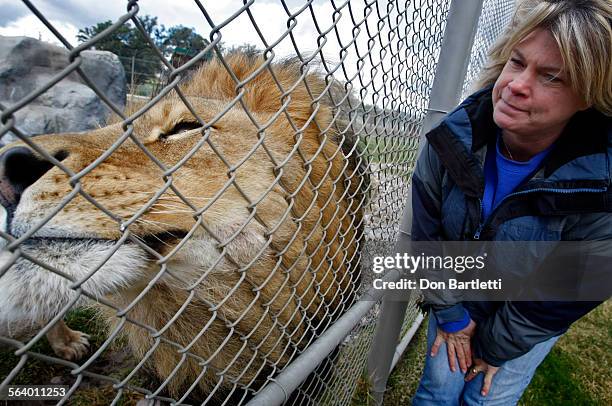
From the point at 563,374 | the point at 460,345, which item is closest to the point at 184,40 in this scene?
the point at 460,345

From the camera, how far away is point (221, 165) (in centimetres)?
152

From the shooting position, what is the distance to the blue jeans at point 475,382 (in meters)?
2.09

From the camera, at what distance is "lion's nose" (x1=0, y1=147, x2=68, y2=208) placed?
3.10ft

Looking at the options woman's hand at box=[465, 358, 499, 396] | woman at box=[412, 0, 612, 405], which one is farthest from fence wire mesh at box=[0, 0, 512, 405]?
woman's hand at box=[465, 358, 499, 396]

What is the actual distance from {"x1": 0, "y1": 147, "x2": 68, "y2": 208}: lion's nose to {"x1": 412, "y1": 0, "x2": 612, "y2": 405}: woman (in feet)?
4.81

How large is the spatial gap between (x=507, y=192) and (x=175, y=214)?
140 cm

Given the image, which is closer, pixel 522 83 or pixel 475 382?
pixel 522 83

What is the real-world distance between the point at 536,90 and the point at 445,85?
76 centimetres

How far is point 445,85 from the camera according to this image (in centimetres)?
215

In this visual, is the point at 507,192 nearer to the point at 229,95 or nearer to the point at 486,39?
the point at 229,95

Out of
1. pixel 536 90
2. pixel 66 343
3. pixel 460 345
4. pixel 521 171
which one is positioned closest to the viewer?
pixel 536 90

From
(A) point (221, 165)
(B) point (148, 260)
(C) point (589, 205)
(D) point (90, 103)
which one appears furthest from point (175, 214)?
(D) point (90, 103)

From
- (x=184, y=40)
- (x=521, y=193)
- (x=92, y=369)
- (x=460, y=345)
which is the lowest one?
(x=92, y=369)

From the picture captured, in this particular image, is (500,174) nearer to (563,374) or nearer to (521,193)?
(521,193)
